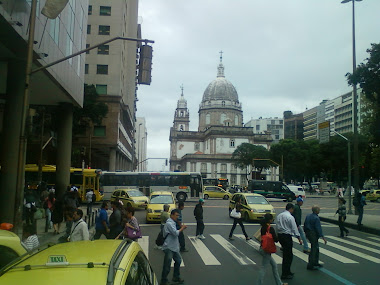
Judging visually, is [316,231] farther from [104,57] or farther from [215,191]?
[104,57]

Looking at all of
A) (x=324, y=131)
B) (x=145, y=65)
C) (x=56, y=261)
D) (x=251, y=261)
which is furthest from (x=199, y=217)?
(x=324, y=131)

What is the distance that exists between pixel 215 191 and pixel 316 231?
38965 millimetres

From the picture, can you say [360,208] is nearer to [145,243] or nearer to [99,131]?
[145,243]

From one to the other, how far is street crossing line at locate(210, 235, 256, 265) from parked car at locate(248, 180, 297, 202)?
3256 centimetres

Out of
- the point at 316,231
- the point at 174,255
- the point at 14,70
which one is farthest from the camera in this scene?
the point at 14,70

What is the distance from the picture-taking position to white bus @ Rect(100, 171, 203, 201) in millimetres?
39478

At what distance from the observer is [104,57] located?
50.4 metres

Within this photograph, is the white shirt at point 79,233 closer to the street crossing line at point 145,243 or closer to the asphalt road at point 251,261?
the asphalt road at point 251,261

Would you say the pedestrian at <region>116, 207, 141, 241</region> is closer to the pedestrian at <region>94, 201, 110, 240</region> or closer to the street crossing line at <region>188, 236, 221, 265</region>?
the pedestrian at <region>94, 201, 110, 240</region>

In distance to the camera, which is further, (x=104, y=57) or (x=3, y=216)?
(x=104, y=57)

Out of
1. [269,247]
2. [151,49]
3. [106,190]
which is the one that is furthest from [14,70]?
[106,190]

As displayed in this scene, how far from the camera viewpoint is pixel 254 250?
13.3 meters

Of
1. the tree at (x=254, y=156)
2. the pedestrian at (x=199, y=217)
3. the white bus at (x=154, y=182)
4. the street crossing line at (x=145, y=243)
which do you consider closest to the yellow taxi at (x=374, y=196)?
the white bus at (x=154, y=182)

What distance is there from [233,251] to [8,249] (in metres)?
8.83
